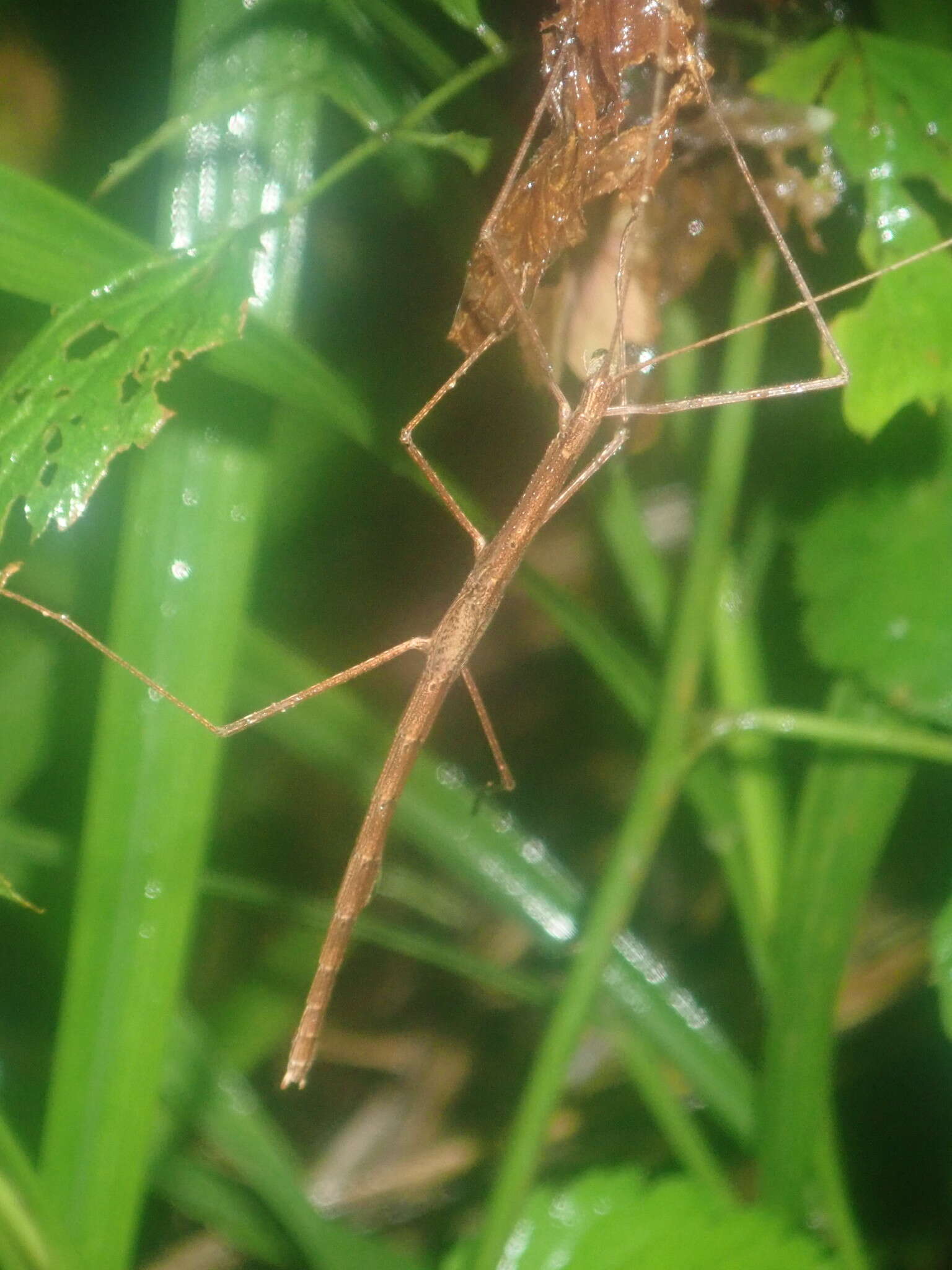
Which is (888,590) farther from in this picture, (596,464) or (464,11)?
(464,11)

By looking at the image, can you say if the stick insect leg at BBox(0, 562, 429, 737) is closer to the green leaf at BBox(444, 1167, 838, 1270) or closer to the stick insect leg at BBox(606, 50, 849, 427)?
→ the stick insect leg at BBox(606, 50, 849, 427)

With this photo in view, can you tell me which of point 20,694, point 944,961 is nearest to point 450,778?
point 20,694

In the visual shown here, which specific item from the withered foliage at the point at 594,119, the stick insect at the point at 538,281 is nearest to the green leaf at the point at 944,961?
the stick insect at the point at 538,281

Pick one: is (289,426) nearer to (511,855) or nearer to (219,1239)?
(511,855)

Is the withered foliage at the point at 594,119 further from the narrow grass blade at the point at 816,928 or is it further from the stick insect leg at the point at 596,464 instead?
the narrow grass blade at the point at 816,928

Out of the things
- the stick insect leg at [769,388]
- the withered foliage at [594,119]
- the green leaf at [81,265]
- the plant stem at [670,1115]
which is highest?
the withered foliage at [594,119]

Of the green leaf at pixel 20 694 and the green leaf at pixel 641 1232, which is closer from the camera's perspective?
the green leaf at pixel 641 1232
